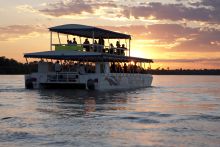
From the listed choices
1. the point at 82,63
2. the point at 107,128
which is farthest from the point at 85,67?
the point at 107,128

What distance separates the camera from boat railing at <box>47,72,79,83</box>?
41.9 meters

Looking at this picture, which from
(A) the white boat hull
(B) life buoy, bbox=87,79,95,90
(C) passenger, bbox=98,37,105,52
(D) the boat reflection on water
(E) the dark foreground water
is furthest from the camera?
(C) passenger, bbox=98,37,105,52

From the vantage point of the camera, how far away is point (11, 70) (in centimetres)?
16338

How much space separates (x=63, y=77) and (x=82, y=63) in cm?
632

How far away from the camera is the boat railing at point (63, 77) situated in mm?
41938

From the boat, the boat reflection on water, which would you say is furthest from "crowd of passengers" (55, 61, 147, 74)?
the boat reflection on water

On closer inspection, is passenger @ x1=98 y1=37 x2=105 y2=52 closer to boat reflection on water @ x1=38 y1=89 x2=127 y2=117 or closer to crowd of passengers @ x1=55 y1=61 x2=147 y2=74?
crowd of passengers @ x1=55 y1=61 x2=147 y2=74

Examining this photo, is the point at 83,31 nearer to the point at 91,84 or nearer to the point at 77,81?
the point at 77,81

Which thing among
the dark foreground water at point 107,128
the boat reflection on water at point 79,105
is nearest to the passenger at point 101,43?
the boat reflection on water at point 79,105

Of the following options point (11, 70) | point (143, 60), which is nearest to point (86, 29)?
point (143, 60)

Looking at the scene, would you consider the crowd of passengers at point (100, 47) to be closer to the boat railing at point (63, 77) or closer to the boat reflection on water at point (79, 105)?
the boat railing at point (63, 77)

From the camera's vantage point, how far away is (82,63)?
159 ft

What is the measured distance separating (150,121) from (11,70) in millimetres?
149078

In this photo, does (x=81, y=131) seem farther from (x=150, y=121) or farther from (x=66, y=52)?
(x=66, y=52)
